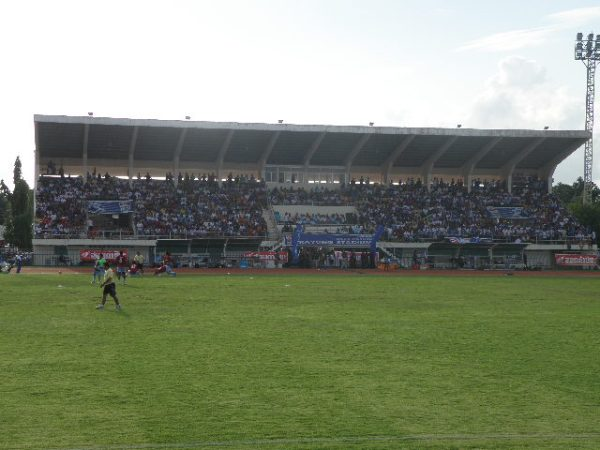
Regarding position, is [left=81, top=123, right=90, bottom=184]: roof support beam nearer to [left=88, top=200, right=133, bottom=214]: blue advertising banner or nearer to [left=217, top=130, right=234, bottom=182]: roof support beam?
[left=88, top=200, right=133, bottom=214]: blue advertising banner

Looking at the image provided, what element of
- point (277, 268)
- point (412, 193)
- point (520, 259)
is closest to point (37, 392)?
point (277, 268)

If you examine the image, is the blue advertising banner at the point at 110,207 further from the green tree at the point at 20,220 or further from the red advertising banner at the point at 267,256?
the green tree at the point at 20,220

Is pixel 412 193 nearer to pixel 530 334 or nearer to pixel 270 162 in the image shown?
pixel 270 162

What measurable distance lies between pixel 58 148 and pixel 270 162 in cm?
1767

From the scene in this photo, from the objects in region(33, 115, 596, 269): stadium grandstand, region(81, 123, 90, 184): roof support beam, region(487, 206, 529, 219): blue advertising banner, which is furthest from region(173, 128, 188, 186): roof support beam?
region(487, 206, 529, 219): blue advertising banner

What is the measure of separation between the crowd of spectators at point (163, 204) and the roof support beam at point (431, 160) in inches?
594

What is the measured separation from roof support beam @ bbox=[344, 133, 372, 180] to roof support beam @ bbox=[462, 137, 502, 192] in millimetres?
10898

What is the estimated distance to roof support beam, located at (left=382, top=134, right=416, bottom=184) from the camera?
61.5 meters

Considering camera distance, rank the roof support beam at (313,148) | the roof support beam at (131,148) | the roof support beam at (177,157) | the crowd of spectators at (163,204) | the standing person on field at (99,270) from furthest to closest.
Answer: the roof support beam at (313,148), the roof support beam at (177,157), the roof support beam at (131,148), the crowd of spectators at (163,204), the standing person on field at (99,270)

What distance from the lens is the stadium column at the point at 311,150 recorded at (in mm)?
60191

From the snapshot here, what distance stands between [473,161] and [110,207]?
105 feet

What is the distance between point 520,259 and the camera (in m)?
57.1

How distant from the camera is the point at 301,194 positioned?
62250 millimetres

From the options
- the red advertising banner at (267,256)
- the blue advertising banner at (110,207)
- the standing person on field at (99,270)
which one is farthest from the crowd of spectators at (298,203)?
the standing person on field at (99,270)
